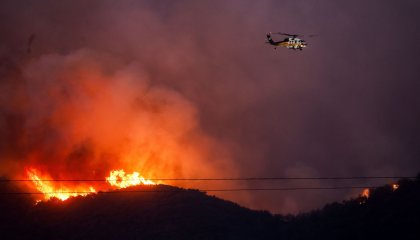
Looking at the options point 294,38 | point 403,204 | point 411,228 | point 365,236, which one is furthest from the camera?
point 403,204

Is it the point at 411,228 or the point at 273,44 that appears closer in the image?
the point at 273,44

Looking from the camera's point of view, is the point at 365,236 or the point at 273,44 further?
the point at 365,236

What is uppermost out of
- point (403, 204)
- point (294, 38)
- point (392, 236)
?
point (294, 38)

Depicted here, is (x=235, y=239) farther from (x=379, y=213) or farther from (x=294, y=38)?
(x=294, y=38)

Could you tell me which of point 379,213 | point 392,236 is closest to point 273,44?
point 392,236

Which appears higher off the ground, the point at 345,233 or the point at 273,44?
the point at 273,44

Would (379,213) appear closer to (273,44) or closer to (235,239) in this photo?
(235,239)

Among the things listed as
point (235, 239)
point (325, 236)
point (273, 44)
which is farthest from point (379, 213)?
point (273, 44)

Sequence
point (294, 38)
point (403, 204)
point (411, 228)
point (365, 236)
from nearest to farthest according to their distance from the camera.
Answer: point (294, 38)
point (411, 228)
point (365, 236)
point (403, 204)

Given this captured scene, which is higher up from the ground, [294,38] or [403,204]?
[294,38]
